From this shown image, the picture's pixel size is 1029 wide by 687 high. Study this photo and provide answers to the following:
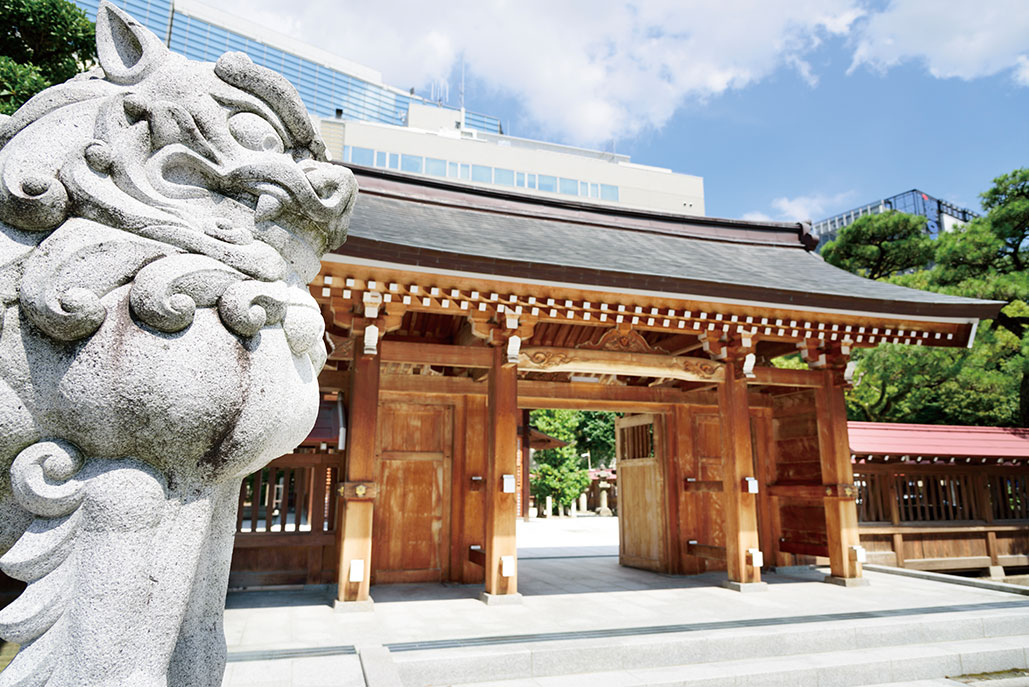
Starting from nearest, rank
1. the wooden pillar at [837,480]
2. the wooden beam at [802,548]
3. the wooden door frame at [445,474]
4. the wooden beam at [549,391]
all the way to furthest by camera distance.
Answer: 1. the wooden beam at [549,391]
2. the wooden pillar at [837,480]
3. the wooden door frame at [445,474]
4. the wooden beam at [802,548]

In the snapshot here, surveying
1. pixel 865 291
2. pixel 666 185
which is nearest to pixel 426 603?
pixel 865 291

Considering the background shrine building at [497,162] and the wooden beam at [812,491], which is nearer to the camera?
the wooden beam at [812,491]

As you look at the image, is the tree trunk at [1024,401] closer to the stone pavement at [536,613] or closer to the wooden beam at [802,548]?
the stone pavement at [536,613]

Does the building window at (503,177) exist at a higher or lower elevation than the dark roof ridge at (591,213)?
higher

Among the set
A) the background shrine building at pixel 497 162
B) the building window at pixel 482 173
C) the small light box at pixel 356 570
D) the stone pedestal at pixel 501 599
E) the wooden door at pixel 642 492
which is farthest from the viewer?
the building window at pixel 482 173

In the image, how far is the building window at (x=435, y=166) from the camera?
34000 millimetres

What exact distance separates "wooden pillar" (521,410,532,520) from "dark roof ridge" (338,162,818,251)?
26.4 feet

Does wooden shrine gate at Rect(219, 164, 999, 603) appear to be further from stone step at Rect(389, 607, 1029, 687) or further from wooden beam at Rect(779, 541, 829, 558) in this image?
stone step at Rect(389, 607, 1029, 687)

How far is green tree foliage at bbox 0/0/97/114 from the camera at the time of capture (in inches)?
291

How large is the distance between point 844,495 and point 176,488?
25.7ft

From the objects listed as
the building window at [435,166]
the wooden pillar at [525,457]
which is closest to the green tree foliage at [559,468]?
the wooden pillar at [525,457]

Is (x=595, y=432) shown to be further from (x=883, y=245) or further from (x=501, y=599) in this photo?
(x=501, y=599)

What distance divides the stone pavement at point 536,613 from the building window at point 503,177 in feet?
97.0

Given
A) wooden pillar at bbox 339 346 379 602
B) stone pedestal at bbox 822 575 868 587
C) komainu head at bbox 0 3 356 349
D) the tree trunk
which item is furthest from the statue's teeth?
the tree trunk
